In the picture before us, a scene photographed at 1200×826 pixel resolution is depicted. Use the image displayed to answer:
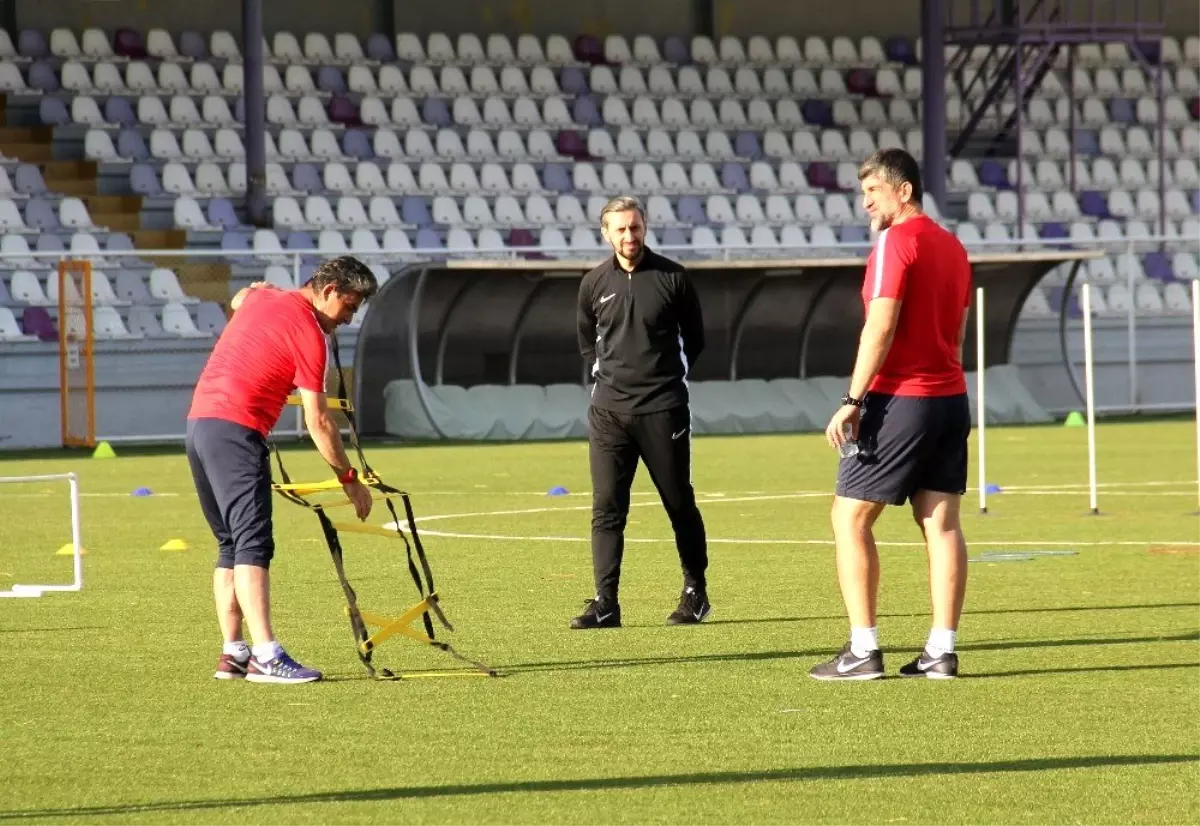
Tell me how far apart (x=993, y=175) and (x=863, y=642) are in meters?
29.6

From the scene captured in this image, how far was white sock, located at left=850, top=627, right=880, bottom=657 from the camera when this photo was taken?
8.45m

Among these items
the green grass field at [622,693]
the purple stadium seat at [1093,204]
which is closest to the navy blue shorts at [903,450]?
the green grass field at [622,693]

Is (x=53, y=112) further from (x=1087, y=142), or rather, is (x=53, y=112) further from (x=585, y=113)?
(x=1087, y=142)

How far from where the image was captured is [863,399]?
8359 millimetres

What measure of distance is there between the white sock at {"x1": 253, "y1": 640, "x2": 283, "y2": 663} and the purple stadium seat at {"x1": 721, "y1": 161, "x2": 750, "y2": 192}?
26.2 metres

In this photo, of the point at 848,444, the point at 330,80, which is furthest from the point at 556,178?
the point at 848,444

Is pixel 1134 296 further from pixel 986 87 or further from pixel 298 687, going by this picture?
pixel 298 687

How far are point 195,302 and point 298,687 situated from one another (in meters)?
19.7

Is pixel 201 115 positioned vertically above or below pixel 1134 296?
above

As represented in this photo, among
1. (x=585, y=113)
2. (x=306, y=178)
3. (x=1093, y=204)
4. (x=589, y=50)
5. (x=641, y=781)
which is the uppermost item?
(x=589, y=50)

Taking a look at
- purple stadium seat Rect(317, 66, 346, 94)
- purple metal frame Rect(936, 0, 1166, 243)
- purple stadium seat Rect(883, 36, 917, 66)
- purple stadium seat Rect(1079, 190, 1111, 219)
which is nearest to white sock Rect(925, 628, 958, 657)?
purple stadium seat Rect(317, 66, 346, 94)

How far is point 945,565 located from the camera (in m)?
8.45

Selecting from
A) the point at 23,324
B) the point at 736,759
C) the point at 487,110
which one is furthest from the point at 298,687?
the point at 487,110

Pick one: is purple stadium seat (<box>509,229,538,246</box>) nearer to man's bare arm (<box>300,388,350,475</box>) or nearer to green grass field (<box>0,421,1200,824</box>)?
green grass field (<box>0,421,1200,824</box>)
